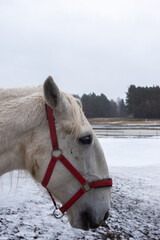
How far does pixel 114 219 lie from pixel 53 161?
3377 millimetres

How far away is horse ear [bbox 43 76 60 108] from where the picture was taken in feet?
5.51

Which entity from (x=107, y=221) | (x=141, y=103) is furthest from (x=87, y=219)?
(x=141, y=103)

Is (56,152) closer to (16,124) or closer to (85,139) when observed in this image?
(85,139)

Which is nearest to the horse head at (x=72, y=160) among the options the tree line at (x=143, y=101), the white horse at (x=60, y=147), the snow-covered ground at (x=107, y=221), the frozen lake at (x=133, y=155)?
the white horse at (x=60, y=147)

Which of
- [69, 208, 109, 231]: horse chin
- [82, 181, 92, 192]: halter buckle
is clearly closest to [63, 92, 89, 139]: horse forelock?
[82, 181, 92, 192]: halter buckle

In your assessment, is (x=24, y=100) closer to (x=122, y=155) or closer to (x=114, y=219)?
(x=114, y=219)

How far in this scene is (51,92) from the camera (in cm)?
173

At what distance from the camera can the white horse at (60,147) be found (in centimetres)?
186

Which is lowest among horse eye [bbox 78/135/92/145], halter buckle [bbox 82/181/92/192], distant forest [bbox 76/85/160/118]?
halter buckle [bbox 82/181/92/192]

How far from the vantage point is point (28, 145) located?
6.17 ft

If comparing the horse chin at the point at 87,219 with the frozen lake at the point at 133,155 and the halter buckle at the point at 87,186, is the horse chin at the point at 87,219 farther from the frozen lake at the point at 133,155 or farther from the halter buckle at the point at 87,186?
the frozen lake at the point at 133,155

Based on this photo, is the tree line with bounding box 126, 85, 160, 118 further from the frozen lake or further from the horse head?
the horse head

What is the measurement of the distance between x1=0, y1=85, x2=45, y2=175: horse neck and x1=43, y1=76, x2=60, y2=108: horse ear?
0.55 feet

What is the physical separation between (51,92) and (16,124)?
1.52ft
